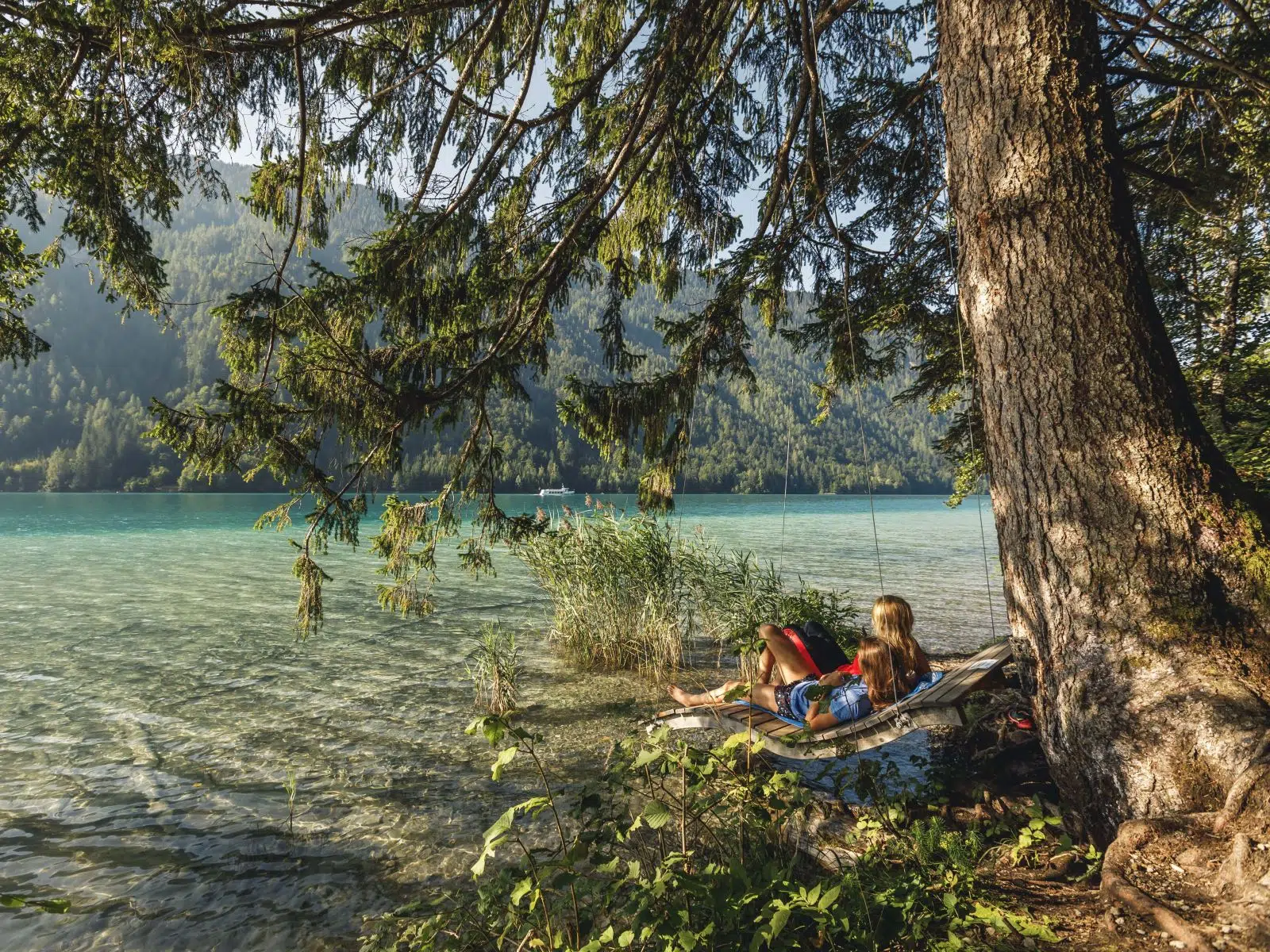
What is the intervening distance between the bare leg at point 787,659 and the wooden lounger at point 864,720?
54cm

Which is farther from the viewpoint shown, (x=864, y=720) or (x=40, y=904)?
(x=864, y=720)

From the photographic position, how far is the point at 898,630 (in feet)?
14.3

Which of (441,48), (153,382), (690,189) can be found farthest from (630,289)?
(153,382)

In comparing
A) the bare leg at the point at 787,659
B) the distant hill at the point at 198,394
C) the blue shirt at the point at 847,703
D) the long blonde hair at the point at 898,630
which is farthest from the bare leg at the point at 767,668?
the distant hill at the point at 198,394

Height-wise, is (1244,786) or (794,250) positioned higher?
(794,250)

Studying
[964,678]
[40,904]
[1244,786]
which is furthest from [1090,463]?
[40,904]

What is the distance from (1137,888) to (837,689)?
7.48 feet

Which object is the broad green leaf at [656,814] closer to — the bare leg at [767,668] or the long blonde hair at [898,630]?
the long blonde hair at [898,630]

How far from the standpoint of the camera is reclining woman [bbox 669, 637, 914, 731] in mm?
4001

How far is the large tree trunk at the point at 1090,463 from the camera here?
237 cm

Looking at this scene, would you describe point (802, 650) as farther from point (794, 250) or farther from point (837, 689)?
point (794, 250)

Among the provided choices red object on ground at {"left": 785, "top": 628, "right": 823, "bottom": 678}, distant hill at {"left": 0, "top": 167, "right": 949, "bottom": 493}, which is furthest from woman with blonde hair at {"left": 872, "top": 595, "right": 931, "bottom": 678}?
distant hill at {"left": 0, "top": 167, "right": 949, "bottom": 493}

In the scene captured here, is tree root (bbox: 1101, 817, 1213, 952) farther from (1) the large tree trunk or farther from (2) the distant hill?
(2) the distant hill

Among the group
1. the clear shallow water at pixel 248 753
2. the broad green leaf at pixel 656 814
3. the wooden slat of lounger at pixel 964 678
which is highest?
the broad green leaf at pixel 656 814
